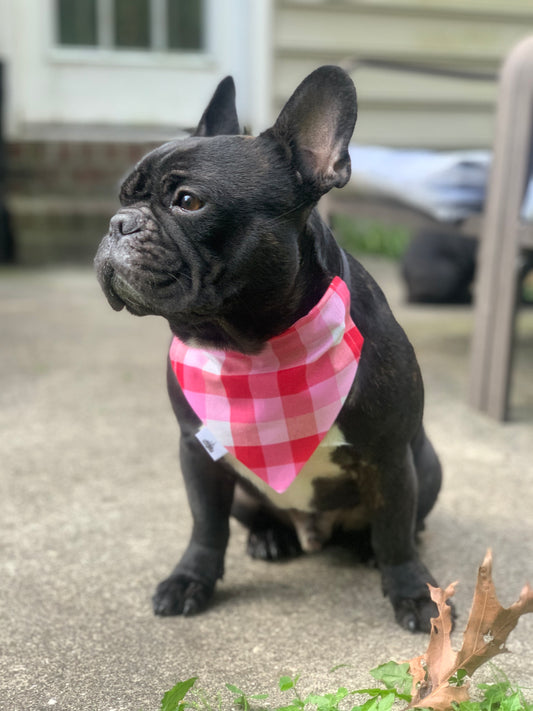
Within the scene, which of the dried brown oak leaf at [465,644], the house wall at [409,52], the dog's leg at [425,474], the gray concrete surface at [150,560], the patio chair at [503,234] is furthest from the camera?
the house wall at [409,52]

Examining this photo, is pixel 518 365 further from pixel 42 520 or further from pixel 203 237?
pixel 203 237

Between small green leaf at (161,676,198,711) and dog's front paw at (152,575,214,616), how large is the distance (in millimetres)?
400

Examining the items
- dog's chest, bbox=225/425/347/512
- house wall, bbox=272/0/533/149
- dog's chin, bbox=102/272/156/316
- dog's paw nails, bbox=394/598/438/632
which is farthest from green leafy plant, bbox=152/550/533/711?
house wall, bbox=272/0/533/149

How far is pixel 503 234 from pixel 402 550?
1.63 meters

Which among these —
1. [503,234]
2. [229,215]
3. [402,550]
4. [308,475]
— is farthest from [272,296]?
[503,234]

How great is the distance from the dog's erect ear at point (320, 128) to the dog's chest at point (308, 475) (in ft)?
1.71

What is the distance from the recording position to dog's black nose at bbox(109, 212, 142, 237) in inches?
64.0

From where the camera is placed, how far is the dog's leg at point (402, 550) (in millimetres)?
1882

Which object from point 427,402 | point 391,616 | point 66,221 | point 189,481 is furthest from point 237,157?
point 66,221

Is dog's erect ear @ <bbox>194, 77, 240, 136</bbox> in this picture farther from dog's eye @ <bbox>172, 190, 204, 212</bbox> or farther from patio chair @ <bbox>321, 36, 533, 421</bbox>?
patio chair @ <bbox>321, 36, 533, 421</bbox>

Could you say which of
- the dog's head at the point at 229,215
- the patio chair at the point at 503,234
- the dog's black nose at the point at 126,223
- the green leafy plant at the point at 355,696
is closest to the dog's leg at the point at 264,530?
the green leafy plant at the point at 355,696

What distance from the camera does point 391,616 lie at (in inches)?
76.4

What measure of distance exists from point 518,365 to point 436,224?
0.88 m

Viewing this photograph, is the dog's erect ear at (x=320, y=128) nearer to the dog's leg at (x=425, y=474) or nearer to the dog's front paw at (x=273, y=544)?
the dog's leg at (x=425, y=474)
